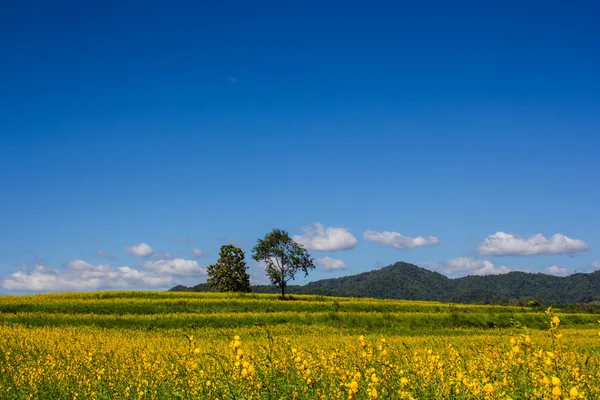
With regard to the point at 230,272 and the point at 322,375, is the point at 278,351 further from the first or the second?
the point at 230,272

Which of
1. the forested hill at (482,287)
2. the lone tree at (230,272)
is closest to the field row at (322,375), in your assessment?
the lone tree at (230,272)

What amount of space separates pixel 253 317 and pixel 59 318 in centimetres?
1298

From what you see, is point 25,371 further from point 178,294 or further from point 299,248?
point 299,248

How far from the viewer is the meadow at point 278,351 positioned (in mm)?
4738

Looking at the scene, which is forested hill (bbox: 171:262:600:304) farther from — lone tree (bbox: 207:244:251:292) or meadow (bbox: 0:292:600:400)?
meadow (bbox: 0:292:600:400)

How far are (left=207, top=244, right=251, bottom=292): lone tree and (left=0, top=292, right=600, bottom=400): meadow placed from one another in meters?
31.6

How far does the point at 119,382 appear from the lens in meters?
8.02

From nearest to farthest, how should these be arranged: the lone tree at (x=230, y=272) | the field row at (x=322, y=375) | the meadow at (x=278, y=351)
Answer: the field row at (x=322, y=375)
the meadow at (x=278, y=351)
the lone tree at (x=230, y=272)

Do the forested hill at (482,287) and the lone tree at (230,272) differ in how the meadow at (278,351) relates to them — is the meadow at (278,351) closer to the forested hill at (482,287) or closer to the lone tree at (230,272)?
the lone tree at (230,272)

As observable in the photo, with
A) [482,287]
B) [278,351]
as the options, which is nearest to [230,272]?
[278,351]

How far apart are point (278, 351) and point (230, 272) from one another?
2867 inches

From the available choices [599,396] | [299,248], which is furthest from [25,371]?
[299,248]

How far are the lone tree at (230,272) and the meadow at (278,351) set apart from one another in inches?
1243

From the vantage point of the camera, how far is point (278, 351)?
8.55 m
